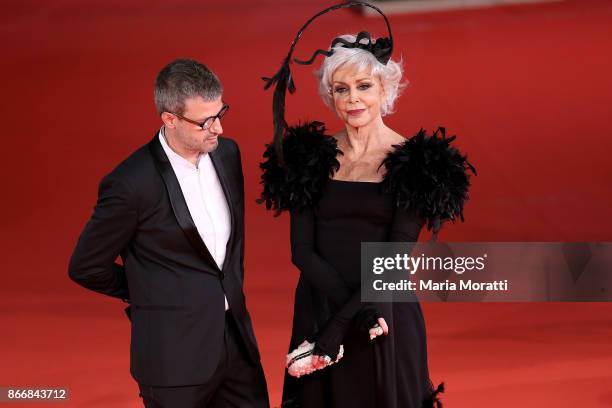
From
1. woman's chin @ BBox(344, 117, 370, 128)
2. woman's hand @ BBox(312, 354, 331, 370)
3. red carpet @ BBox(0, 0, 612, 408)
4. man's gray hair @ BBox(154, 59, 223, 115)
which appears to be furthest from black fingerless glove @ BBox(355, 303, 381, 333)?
red carpet @ BBox(0, 0, 612, 408)

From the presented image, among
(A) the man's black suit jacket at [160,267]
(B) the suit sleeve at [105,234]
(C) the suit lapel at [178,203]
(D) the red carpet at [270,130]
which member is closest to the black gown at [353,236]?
(A) the man's black suit jacket at [160,267]

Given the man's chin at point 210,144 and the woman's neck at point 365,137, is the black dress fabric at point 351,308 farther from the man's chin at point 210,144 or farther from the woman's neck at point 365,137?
the man's chin at point 210,144

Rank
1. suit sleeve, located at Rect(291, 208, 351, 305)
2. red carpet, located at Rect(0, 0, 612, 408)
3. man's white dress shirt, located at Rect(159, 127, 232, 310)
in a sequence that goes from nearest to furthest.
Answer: man's white dress shirt, located at Rect(159, 127, 232, 310), suit sleeve, located at Rect(291, 208, 351, 305), red carpet, located at Rect(0, 0, 612, 408)

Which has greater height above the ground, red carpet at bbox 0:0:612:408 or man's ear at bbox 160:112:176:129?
red carpet at bbox 0:0:612:408

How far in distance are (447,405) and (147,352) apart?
1984mm

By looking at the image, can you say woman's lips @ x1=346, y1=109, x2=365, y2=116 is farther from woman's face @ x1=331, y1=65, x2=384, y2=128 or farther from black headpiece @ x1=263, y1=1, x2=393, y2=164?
black headpiece @ x1=263, y1=1, x2=393, y2=164

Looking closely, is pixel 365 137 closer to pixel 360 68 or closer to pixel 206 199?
pixel 360 68

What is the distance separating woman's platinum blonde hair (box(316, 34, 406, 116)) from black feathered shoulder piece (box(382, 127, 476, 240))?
0.16 meters

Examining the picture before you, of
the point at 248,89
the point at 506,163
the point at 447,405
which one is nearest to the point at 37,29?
the point at 248,89

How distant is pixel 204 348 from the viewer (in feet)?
9.10

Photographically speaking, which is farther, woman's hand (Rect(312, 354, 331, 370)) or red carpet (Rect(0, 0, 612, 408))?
red carpet (Rect(0, 0, 612, 408))

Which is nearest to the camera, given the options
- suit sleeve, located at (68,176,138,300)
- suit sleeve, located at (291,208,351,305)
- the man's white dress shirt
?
suit sleeve, located at (68,176,138,300)

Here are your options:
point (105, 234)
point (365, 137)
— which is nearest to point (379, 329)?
point (365, 137)

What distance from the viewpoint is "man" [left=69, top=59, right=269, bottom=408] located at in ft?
8.78
